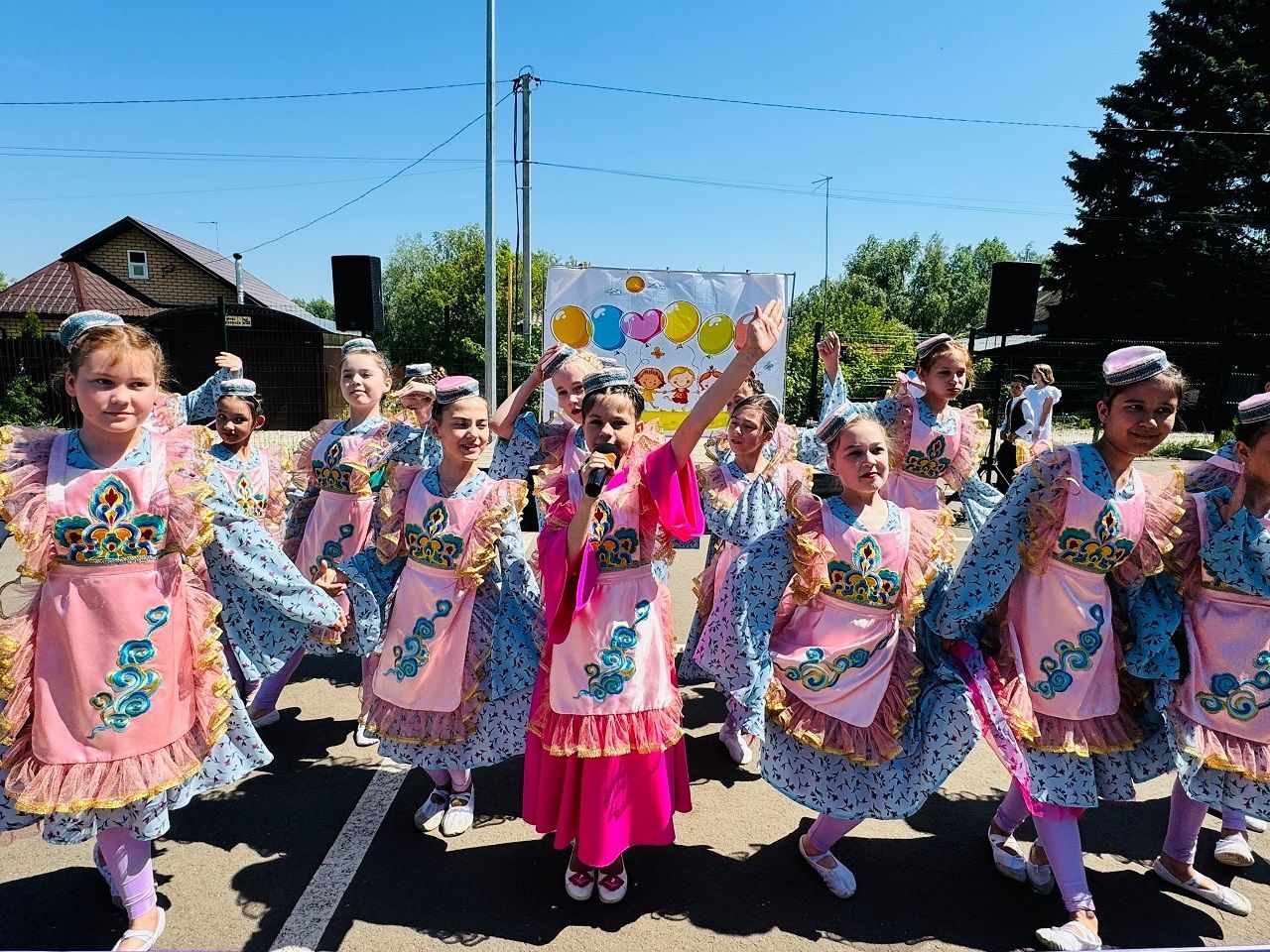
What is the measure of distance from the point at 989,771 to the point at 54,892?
154 inches

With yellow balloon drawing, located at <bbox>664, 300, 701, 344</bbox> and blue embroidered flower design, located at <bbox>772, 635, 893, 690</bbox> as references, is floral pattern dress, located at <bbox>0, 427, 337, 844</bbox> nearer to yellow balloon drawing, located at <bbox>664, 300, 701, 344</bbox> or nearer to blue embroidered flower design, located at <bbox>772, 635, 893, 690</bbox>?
blue embroidered flower design, located at <bbox>772, 635, 893, 690</bbox>

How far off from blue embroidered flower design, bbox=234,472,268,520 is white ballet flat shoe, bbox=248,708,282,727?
1.04 metres

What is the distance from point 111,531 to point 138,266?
32.9m

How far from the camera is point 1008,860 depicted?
296cm

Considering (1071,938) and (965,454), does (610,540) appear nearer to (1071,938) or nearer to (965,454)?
(1071,938)

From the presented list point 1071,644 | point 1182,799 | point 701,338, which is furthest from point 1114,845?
point 701,338

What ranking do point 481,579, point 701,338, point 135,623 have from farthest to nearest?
point 701,338 < point 481,579 < point 135,623

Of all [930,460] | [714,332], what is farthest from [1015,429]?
[930,460]

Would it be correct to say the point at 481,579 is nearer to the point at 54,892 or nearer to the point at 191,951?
the point at 191,951

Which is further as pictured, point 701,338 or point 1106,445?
point 701,338

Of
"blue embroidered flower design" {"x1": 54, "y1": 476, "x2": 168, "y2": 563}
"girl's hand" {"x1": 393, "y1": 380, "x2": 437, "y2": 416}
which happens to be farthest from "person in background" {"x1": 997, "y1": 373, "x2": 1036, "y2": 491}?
"blue embroidered flower design" {"x1": 54, "y1": 476, "x2": 168, "y2": 563}

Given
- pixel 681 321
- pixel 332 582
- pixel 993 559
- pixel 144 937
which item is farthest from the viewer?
pixel 681 321

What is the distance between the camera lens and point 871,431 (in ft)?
9.20

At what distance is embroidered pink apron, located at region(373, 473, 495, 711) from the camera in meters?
3.09
